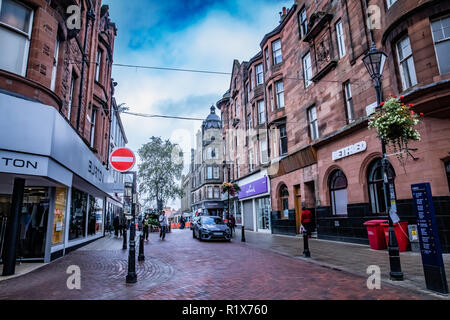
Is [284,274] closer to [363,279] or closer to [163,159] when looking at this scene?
[363,279]

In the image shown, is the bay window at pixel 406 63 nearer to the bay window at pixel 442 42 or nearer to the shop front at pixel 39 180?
the bay window at pixel 442 42

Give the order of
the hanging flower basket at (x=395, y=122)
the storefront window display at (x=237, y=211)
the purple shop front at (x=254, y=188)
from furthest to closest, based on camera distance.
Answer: the storefront window display at (x=237, y=211) < the purple shop front at (x=254, y=188) < the hanging flower basket at (x=395, y=122)

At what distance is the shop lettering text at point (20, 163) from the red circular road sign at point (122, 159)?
2.32m

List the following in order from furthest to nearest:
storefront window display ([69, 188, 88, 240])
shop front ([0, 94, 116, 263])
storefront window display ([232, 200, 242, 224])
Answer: storefront window display ([232, 200, 242, 224]) < storefront window display ([69, 188, 88, 240]) < shop front ([0, 94, 116, 263])

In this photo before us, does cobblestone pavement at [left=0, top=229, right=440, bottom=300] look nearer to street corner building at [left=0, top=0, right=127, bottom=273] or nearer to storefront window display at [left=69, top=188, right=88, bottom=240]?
street corner building at [left=0, top=0, right=127, bottom=273]

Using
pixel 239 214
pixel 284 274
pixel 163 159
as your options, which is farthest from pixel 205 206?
pixel 284 274

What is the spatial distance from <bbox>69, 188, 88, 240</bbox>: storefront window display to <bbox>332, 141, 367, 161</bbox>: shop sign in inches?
510

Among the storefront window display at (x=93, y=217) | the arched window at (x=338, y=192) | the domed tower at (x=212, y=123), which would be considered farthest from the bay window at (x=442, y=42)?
the domed tower at (x=212, y=123)

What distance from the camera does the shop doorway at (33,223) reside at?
9.19 meters

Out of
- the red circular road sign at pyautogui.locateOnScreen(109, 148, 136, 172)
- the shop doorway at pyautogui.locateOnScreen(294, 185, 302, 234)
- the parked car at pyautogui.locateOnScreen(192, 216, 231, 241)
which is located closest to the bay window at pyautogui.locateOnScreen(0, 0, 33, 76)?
the red circular road sign at pyautogui.locateOnScreen(109, 148, 136, 172)

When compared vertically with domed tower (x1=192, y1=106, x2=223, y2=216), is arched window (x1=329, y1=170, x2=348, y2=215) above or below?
below

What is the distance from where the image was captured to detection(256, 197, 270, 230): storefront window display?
78.9ft

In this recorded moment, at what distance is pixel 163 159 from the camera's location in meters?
41.5
